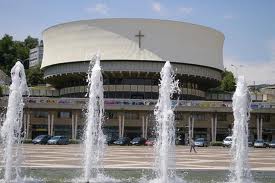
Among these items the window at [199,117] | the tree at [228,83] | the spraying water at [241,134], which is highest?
the tree at [228,83]

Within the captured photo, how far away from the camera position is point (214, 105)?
3157 inches

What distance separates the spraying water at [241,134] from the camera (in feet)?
60.4

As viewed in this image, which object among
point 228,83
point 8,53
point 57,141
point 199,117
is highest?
point 8,53

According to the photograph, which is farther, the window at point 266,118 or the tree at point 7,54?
the tree at point 7,54

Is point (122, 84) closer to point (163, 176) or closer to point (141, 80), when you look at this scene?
point (141, 80)

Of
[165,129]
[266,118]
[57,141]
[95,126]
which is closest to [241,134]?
[165,129]

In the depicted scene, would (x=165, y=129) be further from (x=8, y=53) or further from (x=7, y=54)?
(x=8, y=53)

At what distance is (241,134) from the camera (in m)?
18.8

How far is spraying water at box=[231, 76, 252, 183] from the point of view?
18.4 m

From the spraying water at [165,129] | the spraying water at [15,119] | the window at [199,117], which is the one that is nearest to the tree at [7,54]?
the window at [199,117]

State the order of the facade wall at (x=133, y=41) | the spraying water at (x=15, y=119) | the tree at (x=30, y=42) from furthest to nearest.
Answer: the tree at (x=30, y=42) < the facade wall at (x=133, y=41) < the spraying water at (x=15, y=119)

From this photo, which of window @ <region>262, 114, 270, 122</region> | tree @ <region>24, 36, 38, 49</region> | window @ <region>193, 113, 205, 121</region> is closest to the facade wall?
window @ <region>193, 113, 205, 121</region>

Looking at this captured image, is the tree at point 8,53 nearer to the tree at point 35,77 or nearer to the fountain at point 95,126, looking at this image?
the tree at point 35,77

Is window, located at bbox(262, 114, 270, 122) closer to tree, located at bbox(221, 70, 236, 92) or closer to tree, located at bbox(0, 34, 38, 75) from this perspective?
tree, located at bbox(221, 70, 236, 92)
